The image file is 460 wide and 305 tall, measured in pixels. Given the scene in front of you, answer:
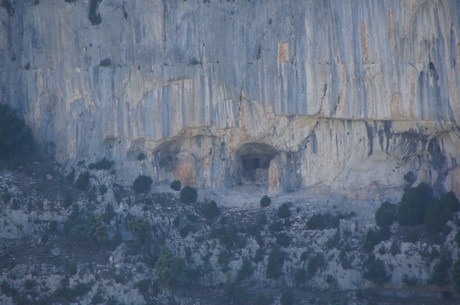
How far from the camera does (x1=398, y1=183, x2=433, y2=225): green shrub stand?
79.1 metres

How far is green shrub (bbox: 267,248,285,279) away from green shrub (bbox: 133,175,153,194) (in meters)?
10.2

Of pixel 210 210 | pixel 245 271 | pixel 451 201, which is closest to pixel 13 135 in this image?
pixel 210 210

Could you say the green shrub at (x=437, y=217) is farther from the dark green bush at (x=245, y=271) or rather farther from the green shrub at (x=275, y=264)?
the dark green bush at (x=245, y=271)

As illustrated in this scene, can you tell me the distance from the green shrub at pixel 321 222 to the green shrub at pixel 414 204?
424 cm

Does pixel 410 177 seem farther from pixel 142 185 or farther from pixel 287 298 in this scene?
pixel 142 185

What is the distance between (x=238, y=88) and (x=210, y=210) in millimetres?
8241

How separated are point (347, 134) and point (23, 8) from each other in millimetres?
23660

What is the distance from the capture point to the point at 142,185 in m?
85.7

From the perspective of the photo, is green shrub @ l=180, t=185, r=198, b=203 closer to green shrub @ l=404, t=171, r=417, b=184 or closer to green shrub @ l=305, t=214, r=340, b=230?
green shrub @ l=305, t=214, r=340, b=230

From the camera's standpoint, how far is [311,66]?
8281cm

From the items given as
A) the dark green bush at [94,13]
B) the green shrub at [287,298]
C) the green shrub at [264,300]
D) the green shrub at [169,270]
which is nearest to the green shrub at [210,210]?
the green shrub at [169,270]

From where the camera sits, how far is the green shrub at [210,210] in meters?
83.9

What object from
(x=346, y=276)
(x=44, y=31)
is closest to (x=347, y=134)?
(x=346, y=276)

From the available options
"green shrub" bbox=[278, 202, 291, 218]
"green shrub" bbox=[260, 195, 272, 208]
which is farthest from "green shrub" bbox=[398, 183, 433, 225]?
"green shrub" bbox=[260, 195, 272, 208]
